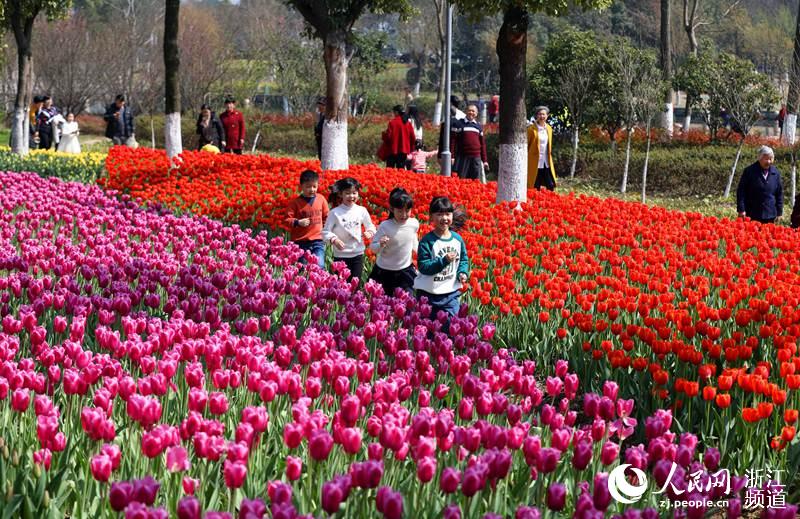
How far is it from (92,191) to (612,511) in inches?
426

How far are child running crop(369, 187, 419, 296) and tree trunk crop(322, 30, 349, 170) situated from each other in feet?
28.4

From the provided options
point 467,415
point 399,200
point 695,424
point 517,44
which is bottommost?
point 695,424

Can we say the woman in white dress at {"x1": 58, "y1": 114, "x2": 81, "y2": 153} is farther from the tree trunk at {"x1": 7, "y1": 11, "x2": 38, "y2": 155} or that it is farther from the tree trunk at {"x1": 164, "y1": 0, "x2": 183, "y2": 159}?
the tree trunk at {"x1": 164, "y1": 0, "x2": 183, "y2": 159}

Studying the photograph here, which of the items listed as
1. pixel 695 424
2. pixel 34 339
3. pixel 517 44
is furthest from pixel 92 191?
pixel 695 424

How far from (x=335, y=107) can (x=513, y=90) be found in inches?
177

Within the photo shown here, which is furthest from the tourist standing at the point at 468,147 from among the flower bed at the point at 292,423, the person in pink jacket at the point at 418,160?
the flower bed at the point at 292,423

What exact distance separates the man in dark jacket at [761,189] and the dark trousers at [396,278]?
18.0 ft

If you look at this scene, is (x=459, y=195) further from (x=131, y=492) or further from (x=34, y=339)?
(x=131, y=492)

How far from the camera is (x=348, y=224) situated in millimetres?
8438

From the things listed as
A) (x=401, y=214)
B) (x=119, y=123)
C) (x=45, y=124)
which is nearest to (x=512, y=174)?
(x=401, y=214)

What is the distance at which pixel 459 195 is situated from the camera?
12.2m

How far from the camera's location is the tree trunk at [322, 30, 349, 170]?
16.3 metres

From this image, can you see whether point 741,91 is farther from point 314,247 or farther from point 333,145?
point 314,247

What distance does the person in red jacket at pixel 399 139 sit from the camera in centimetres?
1659
